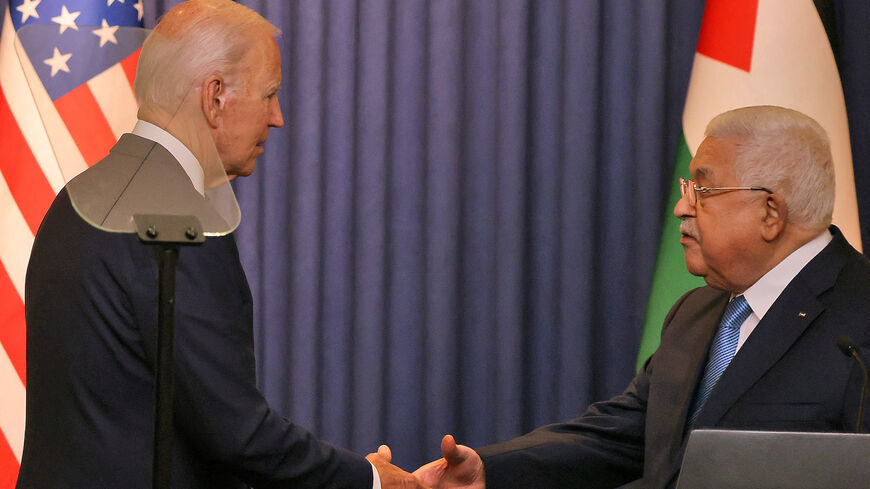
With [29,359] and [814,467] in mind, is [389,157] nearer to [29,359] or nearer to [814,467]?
[29,359]

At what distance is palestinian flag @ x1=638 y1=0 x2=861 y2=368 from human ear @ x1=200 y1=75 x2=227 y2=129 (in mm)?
1959

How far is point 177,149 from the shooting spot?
1.34m

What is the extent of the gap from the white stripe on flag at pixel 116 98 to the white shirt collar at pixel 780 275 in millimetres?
1654

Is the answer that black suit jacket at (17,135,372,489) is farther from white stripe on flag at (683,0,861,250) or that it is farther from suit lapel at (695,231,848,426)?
white stripe on flag at (683,0,861,250)

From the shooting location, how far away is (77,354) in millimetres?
1676

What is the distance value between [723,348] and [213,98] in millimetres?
1488

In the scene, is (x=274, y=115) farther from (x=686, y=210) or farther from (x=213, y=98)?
(x=686, y=210)

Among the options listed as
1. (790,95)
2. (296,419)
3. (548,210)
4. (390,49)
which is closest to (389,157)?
(390,49)

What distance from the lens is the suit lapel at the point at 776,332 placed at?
2.17 meters

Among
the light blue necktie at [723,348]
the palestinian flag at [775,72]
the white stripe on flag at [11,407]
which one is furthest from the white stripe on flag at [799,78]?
the white stripe on flag at [11,407]

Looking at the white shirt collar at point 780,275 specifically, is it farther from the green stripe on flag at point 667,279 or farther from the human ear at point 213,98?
the human ear at point 213,98

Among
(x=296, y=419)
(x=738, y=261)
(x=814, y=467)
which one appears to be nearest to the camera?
(x=814, y=467)

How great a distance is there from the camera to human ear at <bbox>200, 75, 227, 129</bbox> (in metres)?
1.82

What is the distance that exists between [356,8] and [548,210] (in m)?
1.14
